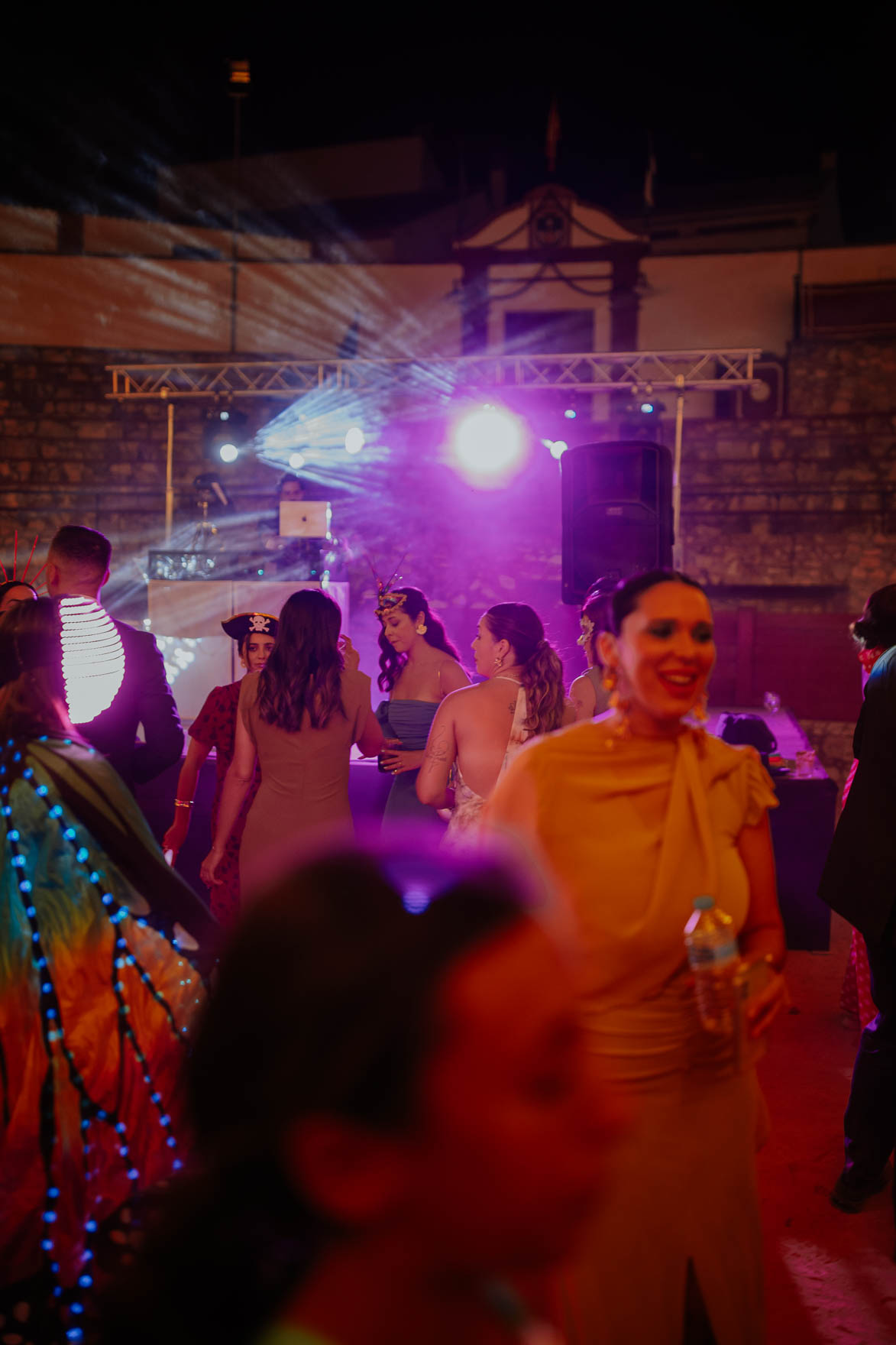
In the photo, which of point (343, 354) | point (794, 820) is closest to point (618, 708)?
point (794, 820)

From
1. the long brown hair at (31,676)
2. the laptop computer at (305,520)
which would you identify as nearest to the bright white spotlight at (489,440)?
the laptop computer at (305,520)

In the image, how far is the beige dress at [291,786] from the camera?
317 cm

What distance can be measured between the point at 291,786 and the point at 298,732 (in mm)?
175

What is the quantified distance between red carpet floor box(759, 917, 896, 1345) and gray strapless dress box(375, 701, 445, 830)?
5.32 ft

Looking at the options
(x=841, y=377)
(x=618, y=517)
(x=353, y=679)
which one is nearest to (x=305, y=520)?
(x=618, y=517)

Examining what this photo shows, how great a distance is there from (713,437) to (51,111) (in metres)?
9.80

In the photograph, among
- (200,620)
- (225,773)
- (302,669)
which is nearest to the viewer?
(302,669)

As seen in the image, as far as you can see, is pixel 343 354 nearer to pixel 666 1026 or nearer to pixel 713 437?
pixel 713 437

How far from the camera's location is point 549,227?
13.3m

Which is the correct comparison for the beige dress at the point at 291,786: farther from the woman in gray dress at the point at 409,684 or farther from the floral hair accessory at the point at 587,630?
the floral hair accessory at the point at 587,630

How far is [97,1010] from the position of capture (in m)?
1.83

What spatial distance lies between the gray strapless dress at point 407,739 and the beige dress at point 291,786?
63 cm

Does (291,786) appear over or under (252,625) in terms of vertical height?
under

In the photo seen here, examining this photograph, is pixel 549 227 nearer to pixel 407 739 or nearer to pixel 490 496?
pixel 490 496
